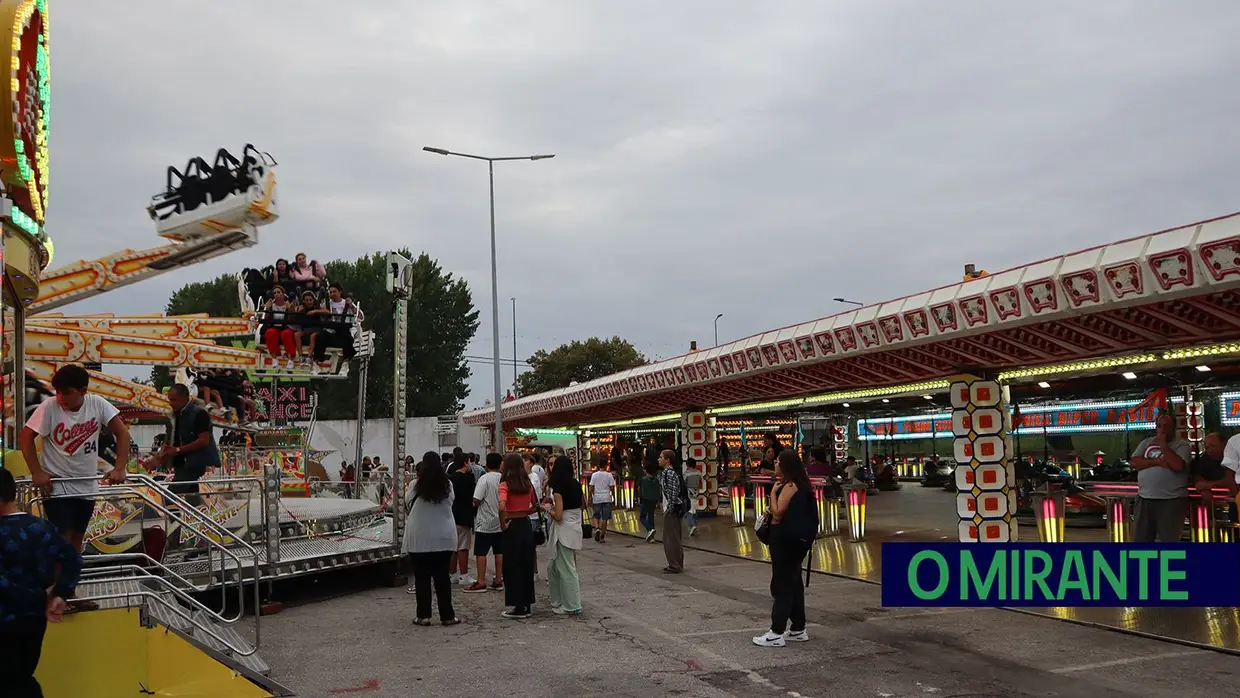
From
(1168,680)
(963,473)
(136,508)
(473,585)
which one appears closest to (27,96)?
(136,508)

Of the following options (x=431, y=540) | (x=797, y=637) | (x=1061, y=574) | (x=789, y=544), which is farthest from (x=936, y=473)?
(x=1061, y=574)

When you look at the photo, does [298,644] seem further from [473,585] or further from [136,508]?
[473,585]

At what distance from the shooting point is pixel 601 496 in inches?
675

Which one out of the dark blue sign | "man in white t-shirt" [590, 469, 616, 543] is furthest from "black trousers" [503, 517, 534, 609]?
"man in white t-shirt" [590, 469, 616, 543]

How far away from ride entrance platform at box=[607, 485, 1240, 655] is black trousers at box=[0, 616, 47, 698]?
→ 643cm

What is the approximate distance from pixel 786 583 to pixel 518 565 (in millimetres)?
3080

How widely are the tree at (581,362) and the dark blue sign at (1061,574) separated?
174ft

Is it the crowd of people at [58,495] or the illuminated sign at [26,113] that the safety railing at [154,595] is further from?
the illuminated sign at [26,113]

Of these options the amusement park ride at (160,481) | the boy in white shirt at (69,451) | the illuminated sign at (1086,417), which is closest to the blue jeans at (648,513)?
the amusement park ride at (160,481)

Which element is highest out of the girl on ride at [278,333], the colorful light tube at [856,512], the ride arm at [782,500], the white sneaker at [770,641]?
the girl on ride at [278,333]

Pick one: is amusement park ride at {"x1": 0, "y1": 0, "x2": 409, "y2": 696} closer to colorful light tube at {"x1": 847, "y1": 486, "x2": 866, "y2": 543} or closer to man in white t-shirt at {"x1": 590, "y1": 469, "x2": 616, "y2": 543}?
man in white t-shirt at {"x1": 590, "y1": 469, "x2": 616, "y2": 543}

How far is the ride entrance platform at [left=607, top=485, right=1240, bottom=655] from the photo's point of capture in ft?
27.6

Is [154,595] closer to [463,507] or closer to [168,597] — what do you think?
[168,597]

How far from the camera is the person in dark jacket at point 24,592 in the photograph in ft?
15.0
